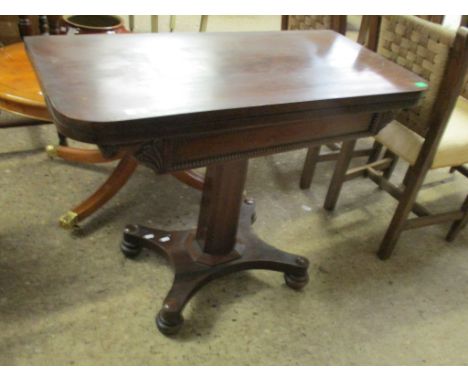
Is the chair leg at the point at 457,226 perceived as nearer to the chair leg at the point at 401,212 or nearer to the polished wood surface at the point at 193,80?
the chair leg at the point at 401,212

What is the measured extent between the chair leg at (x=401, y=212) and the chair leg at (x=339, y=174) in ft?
0.86

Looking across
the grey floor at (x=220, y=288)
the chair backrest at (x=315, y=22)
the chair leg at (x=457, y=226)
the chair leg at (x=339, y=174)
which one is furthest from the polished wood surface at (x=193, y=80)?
the chair leg at (x=457, y=226)

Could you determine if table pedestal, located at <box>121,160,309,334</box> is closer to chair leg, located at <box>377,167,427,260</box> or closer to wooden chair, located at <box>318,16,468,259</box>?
chair leg, located at <box>377,167,427,260</box>

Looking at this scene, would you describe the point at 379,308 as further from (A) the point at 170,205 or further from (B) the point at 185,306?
(A) the point at 170,205

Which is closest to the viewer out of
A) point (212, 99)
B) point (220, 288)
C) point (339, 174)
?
point (212, 99)

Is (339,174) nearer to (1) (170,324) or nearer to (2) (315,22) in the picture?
(2) (315,22)

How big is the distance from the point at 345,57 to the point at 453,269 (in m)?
1.04

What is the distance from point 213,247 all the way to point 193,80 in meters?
0.66

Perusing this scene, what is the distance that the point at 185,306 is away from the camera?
1400 mm

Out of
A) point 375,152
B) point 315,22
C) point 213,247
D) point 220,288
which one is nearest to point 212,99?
point 213,247

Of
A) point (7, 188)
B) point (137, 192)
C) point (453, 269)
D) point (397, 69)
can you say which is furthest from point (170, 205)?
point (453, 269)

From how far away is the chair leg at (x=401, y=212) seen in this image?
1.55 meters

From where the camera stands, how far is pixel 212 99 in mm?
909

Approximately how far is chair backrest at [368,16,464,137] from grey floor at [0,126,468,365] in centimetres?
58
